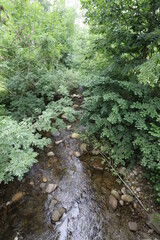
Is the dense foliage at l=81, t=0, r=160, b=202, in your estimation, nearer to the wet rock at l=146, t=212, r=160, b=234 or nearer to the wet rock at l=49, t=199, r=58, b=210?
the wet rock at l=146, t=212, r=160, b=234

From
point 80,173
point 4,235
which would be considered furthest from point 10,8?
point 4,235

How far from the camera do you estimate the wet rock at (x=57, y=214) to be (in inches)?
73.9

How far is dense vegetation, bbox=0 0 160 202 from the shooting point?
1.85 meters

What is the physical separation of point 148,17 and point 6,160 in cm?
377

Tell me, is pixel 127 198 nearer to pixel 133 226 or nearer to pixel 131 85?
pixel 133 226

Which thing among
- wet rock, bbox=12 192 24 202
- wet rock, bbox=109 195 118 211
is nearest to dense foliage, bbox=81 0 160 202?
wet rock, bbox=109 195 118 211

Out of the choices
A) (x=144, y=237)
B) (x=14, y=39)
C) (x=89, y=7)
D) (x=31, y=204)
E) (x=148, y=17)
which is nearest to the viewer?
(x=144, y=237)

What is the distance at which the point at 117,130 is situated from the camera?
2.66 metres

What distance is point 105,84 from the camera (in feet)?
8.99

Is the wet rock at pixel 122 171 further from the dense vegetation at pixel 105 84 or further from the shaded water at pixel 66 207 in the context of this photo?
the shaded water at pixel 66 207

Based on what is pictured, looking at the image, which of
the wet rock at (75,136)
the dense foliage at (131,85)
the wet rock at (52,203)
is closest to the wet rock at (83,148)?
the wet rock at (75,136)

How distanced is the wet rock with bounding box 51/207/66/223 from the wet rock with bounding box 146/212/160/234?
1.41 metres

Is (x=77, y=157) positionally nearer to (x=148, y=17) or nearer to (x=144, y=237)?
(x=144, y=237)

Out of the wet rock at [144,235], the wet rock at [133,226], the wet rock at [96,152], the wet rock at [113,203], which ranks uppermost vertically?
the wet rock at [96,152]
